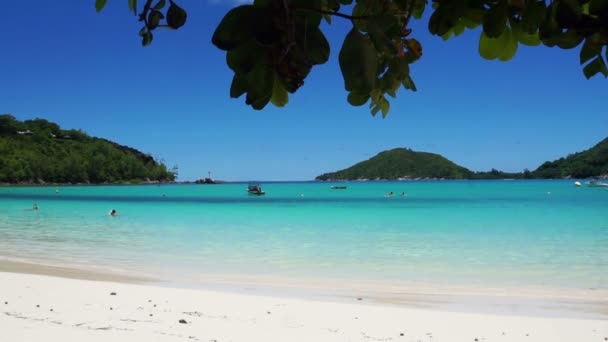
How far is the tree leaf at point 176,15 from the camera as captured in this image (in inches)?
32.8

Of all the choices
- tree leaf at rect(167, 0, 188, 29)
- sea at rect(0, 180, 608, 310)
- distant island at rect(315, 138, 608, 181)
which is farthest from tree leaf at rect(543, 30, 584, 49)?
distant island at rect(315, 138, 608, 181)

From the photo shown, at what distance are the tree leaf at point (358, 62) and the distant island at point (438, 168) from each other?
5459 inches

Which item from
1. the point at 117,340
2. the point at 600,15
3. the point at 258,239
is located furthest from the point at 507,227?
the point at 600,15

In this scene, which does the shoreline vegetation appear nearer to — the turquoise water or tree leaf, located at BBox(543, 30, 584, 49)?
the turquoise water

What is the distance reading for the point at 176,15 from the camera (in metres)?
0.84

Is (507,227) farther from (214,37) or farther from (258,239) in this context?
(214,37)

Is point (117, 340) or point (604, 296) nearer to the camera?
point (117, 340)

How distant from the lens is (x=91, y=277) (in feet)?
34.8

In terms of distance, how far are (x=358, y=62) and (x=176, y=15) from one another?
0.37 metres

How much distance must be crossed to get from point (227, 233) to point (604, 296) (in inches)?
577

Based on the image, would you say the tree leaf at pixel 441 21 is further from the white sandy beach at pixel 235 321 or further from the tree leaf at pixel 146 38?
the white sandy beach at pixel 235 321

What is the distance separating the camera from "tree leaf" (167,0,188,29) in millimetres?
834

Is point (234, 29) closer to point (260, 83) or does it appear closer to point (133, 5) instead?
point (260, 83)

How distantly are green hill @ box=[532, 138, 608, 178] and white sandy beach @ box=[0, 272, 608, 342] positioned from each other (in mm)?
107281
